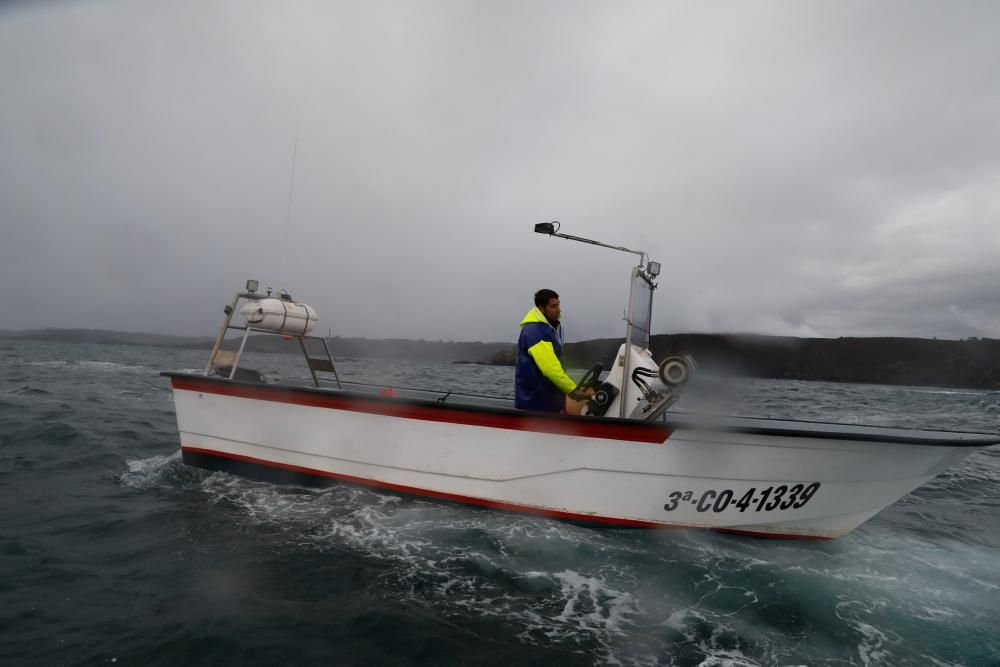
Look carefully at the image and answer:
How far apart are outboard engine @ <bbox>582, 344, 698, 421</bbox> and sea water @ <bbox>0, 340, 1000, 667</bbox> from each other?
0.36 meters

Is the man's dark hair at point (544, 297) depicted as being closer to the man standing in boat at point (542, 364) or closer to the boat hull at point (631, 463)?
the man standing in boat at point (542, 364)

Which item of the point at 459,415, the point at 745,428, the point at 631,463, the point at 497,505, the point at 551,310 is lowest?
the point at 497,505

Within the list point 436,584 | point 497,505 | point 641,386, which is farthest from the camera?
point 497,505

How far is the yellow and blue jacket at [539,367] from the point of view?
199 inches

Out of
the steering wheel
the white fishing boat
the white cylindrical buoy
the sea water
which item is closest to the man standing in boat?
the steering wheel

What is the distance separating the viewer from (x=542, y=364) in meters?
5.08

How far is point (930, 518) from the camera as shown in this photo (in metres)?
6.40

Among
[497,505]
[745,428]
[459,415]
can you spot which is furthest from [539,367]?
[745,428]

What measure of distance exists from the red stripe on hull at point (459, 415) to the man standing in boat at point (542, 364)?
0.37 meters

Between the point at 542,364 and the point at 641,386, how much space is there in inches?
36.9

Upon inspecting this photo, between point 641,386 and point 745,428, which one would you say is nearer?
point 745,428

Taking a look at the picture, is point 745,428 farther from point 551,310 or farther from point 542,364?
point 551,310

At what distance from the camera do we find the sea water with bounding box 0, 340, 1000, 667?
123 inches

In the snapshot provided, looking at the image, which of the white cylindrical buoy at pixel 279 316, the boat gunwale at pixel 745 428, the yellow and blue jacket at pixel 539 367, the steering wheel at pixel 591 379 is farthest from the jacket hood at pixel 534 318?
the white cylindrical buoy at pixel 279 316
